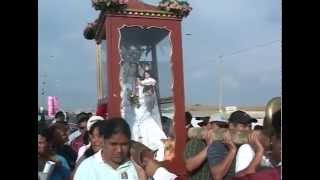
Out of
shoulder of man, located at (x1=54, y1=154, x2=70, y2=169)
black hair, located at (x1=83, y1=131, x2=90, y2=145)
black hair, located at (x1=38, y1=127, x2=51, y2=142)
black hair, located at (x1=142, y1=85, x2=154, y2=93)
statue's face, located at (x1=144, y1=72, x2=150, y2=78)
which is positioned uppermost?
statue's face, located at (x1=144, y1=72, x2=150, y2=78)

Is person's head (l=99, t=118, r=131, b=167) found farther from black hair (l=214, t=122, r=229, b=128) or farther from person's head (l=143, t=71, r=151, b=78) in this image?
black hair (l=214, t=122, r=229, b=128)

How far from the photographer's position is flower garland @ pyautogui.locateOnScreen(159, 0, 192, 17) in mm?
2906

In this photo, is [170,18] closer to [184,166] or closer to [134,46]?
[134,46]

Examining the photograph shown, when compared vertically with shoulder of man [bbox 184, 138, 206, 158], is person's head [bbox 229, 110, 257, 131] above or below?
above

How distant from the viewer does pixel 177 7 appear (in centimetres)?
292

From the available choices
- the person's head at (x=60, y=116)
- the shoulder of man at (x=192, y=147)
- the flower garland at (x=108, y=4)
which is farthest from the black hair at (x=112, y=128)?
the flower garland at (x=108, y=4)

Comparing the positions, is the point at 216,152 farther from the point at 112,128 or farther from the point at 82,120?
the point at 82,120

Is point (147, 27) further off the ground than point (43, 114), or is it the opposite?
point (147, 27)

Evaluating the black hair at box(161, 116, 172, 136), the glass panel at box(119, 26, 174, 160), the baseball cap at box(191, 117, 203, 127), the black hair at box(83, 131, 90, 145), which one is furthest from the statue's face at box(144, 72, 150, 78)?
the black hair at box(83, 131, 90, 145)

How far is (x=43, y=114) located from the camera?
8.97 ft

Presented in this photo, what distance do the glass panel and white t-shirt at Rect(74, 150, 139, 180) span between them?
7.1 inches

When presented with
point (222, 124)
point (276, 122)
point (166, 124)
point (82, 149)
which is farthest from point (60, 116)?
point (276, 122)
